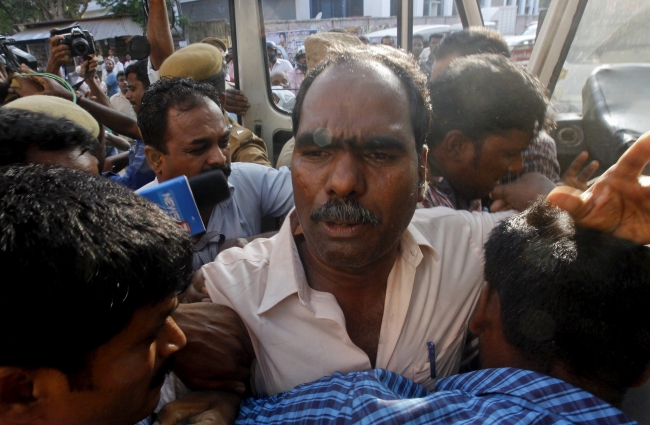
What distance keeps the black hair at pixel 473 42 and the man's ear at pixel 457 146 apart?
103 centimetres

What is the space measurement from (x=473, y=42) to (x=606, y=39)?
27.5 inches

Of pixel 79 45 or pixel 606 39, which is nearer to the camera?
pixel 606 39

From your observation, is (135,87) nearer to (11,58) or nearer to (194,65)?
(11,58)

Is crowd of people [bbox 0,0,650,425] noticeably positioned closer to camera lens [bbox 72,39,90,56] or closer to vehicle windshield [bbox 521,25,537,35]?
vehicle windshield [bbox 521,25,537,35]

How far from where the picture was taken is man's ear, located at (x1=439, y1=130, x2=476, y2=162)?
2.05 metres

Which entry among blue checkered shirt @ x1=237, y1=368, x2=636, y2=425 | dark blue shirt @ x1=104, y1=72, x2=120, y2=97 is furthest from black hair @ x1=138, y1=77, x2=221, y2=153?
dark blue shirt @ x1=104, y1=72, x2=120, y2=97

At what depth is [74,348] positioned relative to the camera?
2.80 ft

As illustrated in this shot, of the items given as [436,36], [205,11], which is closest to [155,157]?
[436,36]

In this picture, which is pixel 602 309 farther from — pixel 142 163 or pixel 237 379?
pixel 142 163

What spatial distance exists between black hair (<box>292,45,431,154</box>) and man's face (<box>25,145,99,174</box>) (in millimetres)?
877

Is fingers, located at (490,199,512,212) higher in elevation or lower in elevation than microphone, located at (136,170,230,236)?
lower

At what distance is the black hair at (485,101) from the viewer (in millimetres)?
2025

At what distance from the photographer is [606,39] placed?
2.64 metres

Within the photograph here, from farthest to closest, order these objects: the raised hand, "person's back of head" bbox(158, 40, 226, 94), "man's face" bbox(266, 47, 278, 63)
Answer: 1. "man's face" bbox(266, 47, 278, 63)
2. "person's back of head" bbox(158, 40, 226, 94)
3. the raised hand
